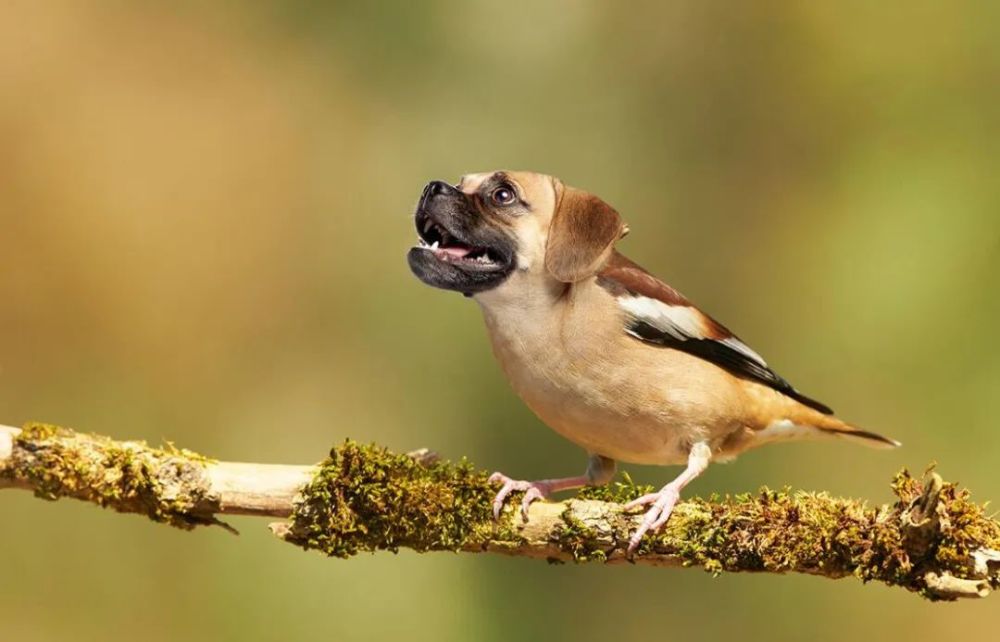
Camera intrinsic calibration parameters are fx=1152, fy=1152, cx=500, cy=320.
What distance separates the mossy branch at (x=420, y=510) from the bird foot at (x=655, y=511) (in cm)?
3

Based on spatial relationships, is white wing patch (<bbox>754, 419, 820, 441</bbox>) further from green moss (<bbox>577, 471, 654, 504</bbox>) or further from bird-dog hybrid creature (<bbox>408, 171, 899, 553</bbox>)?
green moss (<bbox>577, 471, 654, 504</bbox>)

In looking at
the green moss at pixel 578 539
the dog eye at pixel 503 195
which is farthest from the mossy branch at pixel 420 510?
the dog eye at pixel 503 195

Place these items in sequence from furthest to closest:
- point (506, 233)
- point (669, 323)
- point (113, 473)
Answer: point (669, 323)
point (506, 233)
point (113, 473)

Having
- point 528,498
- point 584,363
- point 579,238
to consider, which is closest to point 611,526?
point 528,498

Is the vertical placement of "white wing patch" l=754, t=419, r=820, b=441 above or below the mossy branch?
above

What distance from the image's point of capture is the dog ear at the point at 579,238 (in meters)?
3.02

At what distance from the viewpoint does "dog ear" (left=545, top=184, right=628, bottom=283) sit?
302 cm

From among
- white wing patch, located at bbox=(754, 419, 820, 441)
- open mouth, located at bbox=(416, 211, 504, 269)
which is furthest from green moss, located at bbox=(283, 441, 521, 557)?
white wing patch, located at bbox=(754, 419, 820, 441)

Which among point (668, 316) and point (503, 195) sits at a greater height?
point (503, 195)

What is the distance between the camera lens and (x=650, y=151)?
5.38 meters

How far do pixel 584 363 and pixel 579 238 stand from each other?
33 cm

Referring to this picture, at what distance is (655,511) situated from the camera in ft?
9.50

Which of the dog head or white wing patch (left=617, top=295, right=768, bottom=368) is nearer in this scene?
the dog head

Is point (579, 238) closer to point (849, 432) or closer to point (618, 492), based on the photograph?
point (618, 492)
